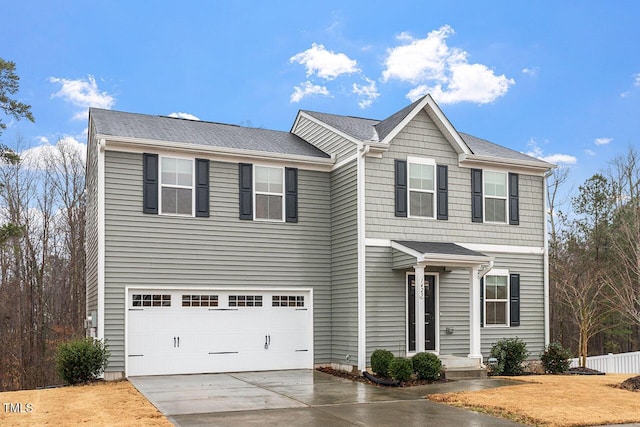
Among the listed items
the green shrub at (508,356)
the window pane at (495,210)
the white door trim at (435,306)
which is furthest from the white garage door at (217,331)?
the window pane at (495,210)

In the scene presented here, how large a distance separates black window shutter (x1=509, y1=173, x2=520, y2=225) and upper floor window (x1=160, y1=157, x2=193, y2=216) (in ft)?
29.7

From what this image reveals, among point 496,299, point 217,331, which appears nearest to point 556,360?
point 496,299

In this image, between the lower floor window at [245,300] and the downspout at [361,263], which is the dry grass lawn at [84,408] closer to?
the lower floor window at [245,300]

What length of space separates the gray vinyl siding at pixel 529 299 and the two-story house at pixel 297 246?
7 cm

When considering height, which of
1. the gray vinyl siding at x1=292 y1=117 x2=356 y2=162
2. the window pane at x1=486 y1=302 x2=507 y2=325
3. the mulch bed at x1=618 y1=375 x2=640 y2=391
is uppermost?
the gray vinyl siding at x1=292 y1=117 x2=356 y2=162

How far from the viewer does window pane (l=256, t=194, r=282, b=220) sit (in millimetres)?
17281

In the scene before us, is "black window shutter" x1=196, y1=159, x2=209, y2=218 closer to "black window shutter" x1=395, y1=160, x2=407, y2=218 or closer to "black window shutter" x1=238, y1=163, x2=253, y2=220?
"black window shutter" x1=238, y1=163, x2=253, y2=220

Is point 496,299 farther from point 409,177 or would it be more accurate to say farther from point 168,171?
point 168,171

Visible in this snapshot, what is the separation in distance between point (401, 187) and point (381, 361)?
4.57 m

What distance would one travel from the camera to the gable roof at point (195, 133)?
16.5 metres

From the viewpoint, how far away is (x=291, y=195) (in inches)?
693

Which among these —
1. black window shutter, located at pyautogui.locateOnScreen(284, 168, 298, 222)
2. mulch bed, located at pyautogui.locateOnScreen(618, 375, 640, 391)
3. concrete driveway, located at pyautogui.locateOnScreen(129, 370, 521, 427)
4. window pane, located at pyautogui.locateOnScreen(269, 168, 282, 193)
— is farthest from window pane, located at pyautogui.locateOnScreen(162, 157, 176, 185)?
mulch bed, located at pyautogui.locateOnScreen(618, 375, 640, 391)

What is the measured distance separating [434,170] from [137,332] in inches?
339

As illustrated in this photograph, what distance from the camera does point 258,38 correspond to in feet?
68.3
